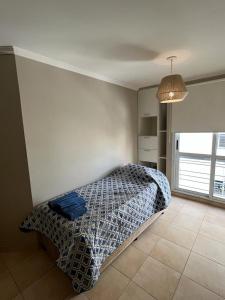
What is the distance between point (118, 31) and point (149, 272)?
2410 mm

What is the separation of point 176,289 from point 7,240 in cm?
200

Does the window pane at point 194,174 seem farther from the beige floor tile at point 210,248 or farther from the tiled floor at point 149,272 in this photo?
the beige floor tile at point 210,248

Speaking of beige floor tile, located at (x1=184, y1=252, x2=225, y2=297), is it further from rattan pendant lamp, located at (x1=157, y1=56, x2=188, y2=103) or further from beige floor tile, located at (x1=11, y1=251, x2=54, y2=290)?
rattan pendant lamp, located at (x1=157, y1=56, x2=188, y2=103)

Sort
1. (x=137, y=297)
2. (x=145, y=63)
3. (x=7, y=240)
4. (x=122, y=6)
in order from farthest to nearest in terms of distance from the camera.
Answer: (x=145, y=63), (x=7, y=240), (x=137, y=297), (x=122, y=6)

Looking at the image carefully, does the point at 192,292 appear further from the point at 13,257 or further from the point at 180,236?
the point at 13,257

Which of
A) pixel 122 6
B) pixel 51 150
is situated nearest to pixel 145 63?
pixel 122 6

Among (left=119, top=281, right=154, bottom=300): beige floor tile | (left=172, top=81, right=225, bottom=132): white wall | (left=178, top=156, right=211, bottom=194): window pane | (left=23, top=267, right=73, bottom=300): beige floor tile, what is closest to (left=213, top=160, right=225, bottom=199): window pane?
(left=178, top=156, right=211, bottom=194): window pane

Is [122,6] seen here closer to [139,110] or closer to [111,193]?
[111,193]

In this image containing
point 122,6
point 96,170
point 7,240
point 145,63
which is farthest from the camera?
point 96,170

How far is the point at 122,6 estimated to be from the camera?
1.19 metres

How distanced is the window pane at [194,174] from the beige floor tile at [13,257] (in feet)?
9.41

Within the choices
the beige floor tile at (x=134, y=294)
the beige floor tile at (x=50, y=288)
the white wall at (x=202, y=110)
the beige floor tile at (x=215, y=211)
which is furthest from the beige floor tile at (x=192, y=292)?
the white wall at (x=202, y=110)

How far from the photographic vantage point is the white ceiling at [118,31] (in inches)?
46.9

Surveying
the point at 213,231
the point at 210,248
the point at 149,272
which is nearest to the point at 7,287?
the point at 149,272
